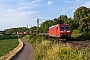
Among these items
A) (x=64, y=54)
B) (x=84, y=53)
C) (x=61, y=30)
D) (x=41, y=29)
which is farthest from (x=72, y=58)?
(x=41, y=29)

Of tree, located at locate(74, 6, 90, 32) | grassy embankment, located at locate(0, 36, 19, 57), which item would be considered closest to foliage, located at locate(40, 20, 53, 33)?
tree, located at locate(74, 6, 90, 32)

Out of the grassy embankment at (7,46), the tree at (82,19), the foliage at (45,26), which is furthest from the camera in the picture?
the foliage at (45,26)

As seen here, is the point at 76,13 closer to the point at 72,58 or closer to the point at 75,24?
the point at 75,24

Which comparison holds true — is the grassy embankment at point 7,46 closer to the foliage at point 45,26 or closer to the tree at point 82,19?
the tree at point 82,19

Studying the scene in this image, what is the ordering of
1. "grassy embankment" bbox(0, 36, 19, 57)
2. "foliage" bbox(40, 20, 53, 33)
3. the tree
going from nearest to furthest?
"grassy embankment" bbox(0, 36, 19, 57)
the tree
"foliage" bbox(40, 20, 53, 33)

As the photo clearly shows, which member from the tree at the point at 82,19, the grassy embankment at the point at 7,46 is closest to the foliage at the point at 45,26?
the tree at the point at 82,19

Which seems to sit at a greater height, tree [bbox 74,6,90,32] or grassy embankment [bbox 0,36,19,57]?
tree [bbox 74,6,90,32]

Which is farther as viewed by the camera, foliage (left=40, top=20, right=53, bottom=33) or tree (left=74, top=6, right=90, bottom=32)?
foliage (left=40, top=20, right=53, bottom=33)

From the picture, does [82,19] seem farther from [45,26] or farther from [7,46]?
[45,26]

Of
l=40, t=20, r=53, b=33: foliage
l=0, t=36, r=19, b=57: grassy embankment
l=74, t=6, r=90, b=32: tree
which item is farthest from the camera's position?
l=40, t=20, r=53, b=33: foliage

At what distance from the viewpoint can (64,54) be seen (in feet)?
36.1

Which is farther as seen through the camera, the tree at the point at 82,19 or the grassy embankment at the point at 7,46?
the tree at the point at 82,19

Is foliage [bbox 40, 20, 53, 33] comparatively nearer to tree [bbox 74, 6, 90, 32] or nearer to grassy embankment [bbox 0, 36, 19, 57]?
tree [bbox 74, 6, 90, 32]

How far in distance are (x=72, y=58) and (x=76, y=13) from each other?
82352 millimetres
